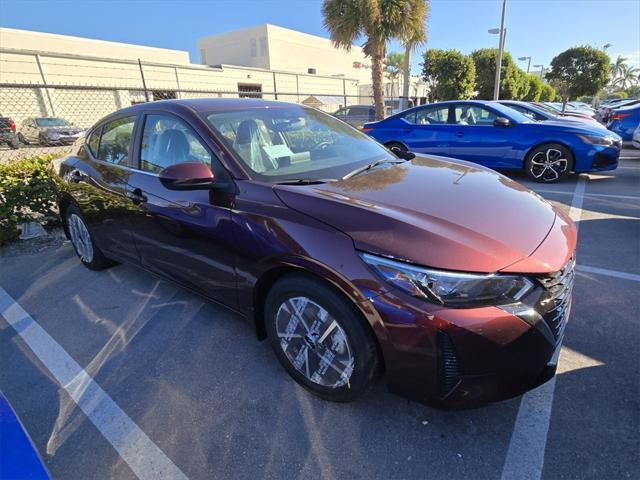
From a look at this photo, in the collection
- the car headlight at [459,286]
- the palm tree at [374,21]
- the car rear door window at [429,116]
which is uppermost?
the palm tree at [374,21]

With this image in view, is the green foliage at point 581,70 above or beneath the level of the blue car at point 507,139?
above

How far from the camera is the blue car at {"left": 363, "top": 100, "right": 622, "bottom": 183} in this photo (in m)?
6.43

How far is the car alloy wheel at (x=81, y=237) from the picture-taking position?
3.85 metres

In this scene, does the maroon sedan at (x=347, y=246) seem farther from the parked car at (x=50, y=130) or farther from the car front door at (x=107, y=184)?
the parked car at (x=50, y=130)

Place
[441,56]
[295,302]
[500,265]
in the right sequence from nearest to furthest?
[500,265]
[295,302]
[441,56]

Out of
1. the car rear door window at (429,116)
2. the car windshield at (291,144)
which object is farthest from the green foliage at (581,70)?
the car windshield at (291,144)

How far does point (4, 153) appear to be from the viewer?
6332mm

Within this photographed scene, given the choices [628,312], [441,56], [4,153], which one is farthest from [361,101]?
[628,312]

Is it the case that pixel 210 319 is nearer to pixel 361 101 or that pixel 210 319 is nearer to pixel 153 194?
pixel 153 194

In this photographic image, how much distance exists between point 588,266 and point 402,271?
2.87 m

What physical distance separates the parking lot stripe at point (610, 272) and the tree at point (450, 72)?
75.6ft

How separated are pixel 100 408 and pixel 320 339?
133 centimetres

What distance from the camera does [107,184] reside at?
10.7ft

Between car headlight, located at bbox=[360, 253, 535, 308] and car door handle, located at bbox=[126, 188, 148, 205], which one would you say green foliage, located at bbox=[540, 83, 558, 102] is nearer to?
car door handle, located at bbox=[126, 188, 148, 205]
